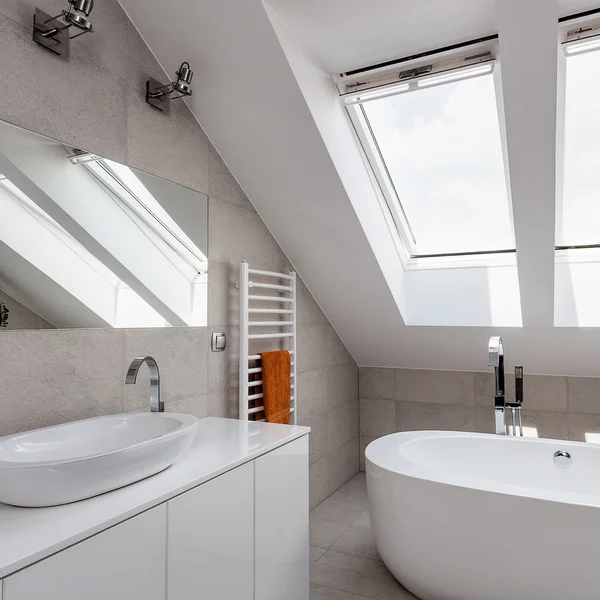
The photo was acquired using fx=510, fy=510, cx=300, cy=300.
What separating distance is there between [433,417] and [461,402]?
0.27m

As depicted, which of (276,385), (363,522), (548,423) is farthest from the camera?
(548,423)

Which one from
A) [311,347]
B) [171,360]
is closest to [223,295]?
[171,360]

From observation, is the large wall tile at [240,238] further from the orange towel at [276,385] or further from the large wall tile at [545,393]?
the large wall tile at [545,393]

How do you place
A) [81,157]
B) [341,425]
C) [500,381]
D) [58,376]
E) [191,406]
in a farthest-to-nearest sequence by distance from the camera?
[341,425]
[500,381]
[191,406]
[81,157]
[58,376]

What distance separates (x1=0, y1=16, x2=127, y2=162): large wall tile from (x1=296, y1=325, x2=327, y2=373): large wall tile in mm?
1791

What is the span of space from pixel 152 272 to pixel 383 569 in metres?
1.98

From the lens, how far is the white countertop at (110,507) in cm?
→ 104

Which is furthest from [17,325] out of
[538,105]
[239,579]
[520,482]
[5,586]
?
[520,482]

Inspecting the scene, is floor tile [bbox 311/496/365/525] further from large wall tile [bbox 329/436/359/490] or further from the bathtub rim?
the bathtub rim

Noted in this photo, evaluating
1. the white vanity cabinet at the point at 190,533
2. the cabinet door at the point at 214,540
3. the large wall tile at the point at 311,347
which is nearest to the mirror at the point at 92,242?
the white vanity cabinet at the point at 190,533

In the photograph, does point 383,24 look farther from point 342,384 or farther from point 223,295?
point 342,384

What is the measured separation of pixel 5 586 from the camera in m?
0.96

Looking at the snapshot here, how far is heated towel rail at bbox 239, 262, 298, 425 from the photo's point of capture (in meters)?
2.72

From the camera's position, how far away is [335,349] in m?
4.02
